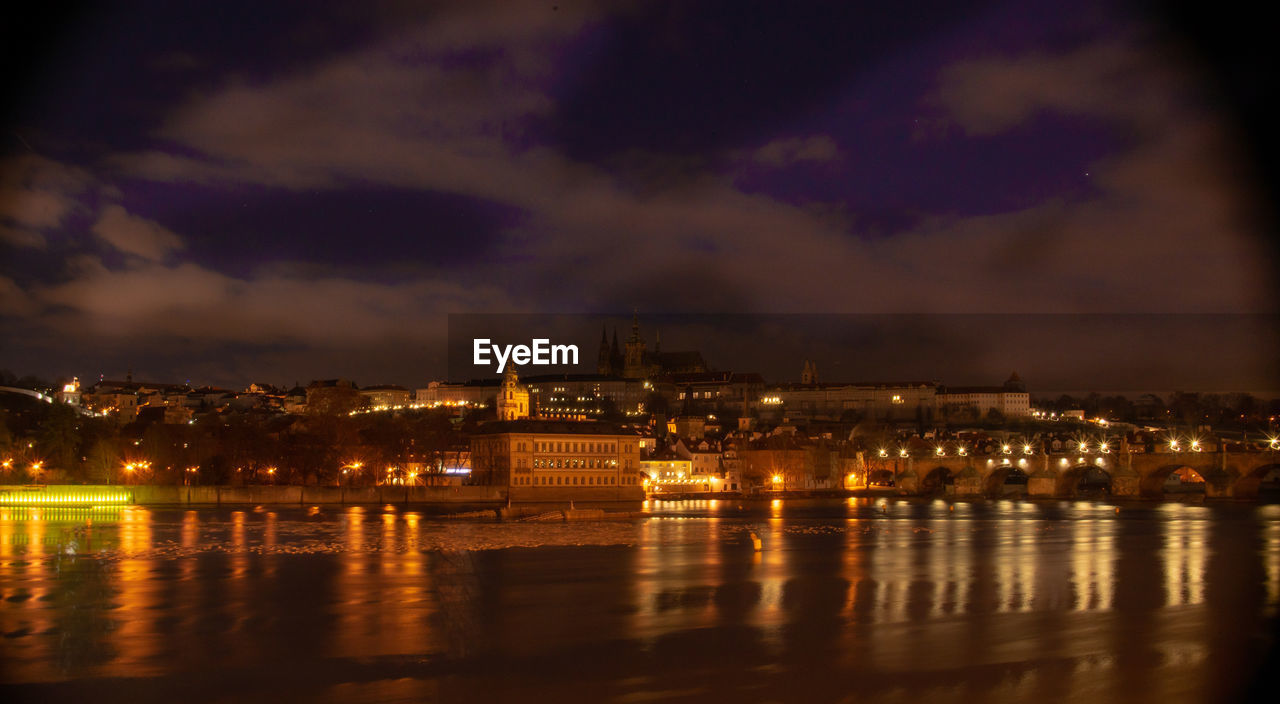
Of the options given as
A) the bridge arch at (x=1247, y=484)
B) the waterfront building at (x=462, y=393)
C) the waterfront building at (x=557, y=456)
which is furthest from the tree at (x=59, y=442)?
the waterfront building at (x=462, y=393)

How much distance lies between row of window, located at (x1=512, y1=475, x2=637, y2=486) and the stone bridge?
3005 cm

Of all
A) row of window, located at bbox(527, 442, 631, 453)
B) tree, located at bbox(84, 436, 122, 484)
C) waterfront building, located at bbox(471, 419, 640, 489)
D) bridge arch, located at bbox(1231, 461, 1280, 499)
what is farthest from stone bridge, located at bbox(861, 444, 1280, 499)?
tree, located at bbox(84, 436, 122, 484)

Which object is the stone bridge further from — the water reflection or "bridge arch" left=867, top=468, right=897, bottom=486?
the water reflection

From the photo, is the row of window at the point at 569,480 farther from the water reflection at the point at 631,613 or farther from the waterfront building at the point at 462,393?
the waterfront building at the point at 462,393

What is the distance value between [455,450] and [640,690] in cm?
7159

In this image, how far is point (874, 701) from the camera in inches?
552

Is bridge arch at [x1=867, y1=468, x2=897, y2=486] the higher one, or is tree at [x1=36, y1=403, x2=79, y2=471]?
tree at [x1=36, y1=403, x2=79, y2=471]

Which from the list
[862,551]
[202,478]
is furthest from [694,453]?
[862,551]

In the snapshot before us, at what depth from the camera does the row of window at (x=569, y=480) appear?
2653 inches

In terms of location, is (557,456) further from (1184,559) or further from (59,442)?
(1184,559)

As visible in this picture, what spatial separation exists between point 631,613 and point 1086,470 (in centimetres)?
7192

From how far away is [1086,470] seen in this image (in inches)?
3243

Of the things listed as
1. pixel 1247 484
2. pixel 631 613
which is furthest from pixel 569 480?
pixel 631 613

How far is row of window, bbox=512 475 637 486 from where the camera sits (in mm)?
67375
